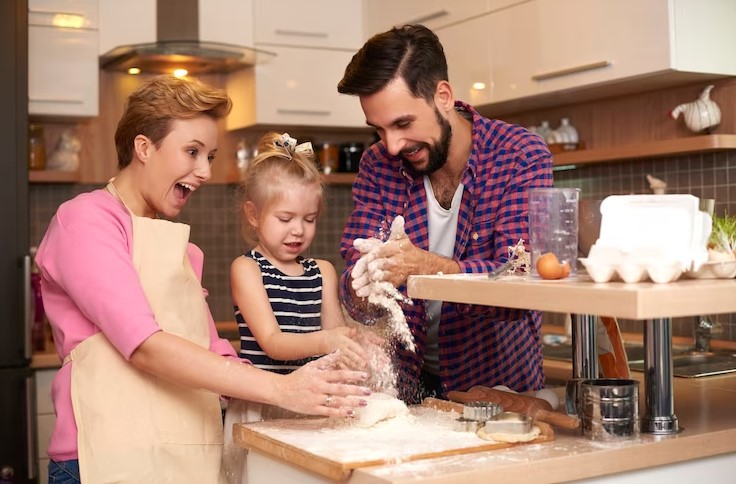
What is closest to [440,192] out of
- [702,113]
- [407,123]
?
[407,123]

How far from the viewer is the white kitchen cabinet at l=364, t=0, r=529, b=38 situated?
341 centimetres

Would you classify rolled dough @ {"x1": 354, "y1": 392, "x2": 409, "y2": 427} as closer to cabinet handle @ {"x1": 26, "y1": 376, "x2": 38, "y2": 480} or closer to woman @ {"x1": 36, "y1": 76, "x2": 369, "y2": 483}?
woman @ {"x1": 36, "y1": 76, "x2": 369, "y2": 483}

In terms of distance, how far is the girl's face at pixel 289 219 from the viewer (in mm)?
1959

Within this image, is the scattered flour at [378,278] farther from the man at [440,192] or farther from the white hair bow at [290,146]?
the white hair bow at [290,146]

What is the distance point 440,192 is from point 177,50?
1721 mm

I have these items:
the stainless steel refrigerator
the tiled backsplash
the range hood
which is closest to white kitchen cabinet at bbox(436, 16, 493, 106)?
the tiled backsplash

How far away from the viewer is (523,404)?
153 cm

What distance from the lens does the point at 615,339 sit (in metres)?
1.67

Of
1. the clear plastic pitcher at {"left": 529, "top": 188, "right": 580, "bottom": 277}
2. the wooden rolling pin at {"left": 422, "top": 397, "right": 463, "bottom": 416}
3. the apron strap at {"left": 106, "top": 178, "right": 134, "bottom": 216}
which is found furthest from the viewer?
the apron strap at {"left": 106, "top": 178, "right": 134, "bottom": 216}

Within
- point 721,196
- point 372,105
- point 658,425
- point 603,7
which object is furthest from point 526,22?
point 658,425

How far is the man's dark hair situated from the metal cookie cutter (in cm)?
77

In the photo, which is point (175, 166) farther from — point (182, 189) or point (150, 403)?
→ point (150, 403)

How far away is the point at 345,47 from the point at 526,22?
3.27ft

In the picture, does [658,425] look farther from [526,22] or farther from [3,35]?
[3,35]
